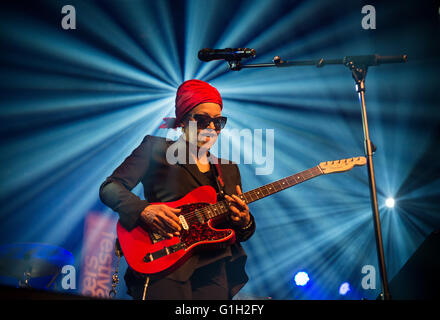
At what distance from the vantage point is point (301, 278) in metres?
4.10

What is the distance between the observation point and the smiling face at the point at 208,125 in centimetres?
253

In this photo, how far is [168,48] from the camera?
375 centimetres

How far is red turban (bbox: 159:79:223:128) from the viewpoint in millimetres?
2514

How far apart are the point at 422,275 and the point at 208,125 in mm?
1954

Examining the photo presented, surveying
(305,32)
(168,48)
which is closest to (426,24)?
(305,32)

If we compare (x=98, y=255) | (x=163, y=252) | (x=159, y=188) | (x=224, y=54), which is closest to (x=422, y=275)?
(x=163, y=252)

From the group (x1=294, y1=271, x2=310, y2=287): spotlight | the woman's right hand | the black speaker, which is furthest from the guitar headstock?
(x1=294, y1=271, x2=310, y2=287): spotlight

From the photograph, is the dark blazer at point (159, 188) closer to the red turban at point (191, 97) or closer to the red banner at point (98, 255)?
the red turban at point (191, 97)

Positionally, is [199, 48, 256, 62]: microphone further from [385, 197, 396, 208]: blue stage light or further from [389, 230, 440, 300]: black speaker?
[385, 197, 396, 208]: blue stage light

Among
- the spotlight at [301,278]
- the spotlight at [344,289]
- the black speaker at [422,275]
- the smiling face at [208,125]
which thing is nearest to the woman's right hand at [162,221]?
the smiling face at [208,125]

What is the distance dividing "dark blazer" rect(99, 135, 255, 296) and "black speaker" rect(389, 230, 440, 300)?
1.14 meters

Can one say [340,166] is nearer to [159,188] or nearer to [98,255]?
[159,188]

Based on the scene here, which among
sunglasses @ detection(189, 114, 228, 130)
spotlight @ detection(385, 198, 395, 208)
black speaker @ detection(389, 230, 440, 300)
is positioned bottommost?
black speaker @ detection(389, 230, 440, 300)
